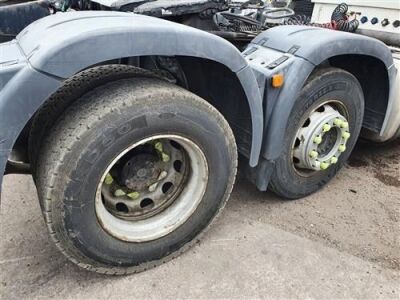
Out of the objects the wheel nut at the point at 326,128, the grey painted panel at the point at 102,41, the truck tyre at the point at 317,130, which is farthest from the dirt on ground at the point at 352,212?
the grey painted panel at the point at 102,41

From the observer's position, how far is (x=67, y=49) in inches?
55.0

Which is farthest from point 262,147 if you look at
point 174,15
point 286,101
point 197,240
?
point 174,15

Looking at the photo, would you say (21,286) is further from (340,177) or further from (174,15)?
(340,177)

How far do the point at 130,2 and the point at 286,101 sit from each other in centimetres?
119

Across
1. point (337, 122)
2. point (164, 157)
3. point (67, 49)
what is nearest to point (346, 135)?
point (337, 122)

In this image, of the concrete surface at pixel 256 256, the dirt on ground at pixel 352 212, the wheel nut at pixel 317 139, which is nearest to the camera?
the concrete surface at pixel 256 256

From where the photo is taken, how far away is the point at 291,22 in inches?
128

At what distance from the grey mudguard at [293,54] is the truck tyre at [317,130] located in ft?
0.55

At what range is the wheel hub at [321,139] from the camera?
242cm

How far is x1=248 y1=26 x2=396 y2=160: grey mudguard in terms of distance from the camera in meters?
2.12

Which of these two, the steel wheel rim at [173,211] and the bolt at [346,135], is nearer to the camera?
the steel wheel rim at [173,211]

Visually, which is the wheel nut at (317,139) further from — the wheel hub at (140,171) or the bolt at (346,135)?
the wheel hub at (140,171)

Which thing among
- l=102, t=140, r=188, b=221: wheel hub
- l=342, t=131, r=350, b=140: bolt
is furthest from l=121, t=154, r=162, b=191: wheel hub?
l=342, t=131, r=350, b=140: bolt

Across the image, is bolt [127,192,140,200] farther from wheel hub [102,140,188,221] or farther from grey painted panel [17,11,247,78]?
grey painted panel [17,11,247,78]
